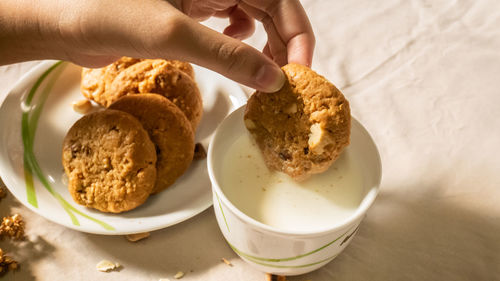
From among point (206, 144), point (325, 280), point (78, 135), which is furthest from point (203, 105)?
Result: point (325, 280)

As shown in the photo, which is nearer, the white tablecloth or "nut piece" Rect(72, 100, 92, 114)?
the white tablecloth

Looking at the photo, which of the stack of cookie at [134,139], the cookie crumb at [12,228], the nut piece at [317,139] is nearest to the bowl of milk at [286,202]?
the nut piece at [317,139]

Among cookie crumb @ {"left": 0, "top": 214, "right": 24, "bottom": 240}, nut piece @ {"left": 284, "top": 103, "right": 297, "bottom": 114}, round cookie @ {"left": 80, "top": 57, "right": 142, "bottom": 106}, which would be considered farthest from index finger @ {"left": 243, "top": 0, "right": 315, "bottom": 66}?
cookie crumb @ {"left": 0, "top": 214, "right": 24, "bottom": 240}

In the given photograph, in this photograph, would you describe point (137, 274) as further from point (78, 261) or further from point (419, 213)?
point (419, 213)

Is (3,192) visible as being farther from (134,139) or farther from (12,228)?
(134,139)

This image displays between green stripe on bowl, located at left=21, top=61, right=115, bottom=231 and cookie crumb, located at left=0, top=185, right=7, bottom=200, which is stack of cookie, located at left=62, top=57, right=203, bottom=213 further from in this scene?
cookie crumb, located at left=0, top=185, right=7, bottom=200

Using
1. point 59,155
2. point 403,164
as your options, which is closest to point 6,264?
point 59,155

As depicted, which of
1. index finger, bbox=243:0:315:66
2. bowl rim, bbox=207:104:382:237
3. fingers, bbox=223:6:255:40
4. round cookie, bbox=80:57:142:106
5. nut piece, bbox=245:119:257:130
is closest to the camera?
bowl rim, bbox=207:104:382:237
